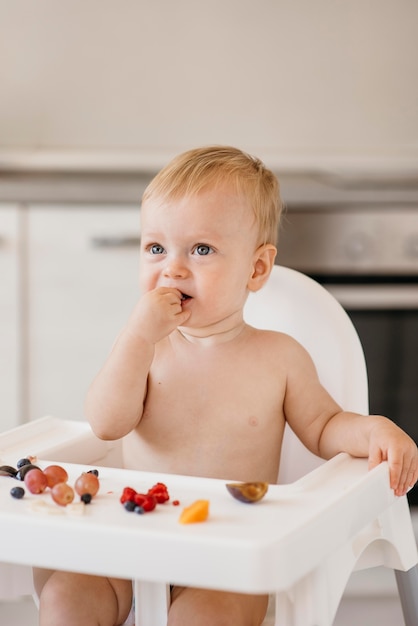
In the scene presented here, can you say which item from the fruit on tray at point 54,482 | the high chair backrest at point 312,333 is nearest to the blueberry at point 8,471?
the fruit on tray at point 54,482

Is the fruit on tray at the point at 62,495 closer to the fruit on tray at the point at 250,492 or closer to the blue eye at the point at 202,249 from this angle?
the fruit on tray at the point at 250,492

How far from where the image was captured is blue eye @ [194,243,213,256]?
1.07 meters

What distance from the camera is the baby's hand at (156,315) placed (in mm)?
1008

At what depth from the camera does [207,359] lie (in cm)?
113

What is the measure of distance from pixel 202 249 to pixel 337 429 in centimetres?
24

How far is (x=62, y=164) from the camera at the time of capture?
6.44 ft

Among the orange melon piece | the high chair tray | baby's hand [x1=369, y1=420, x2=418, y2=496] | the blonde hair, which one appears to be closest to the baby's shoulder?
the blonde hair

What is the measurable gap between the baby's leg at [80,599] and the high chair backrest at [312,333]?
319mm

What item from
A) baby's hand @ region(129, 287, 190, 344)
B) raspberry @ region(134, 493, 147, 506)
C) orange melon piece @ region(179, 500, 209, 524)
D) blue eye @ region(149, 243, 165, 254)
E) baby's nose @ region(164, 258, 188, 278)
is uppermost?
blue eye @ region(149, 243, 165, 254)

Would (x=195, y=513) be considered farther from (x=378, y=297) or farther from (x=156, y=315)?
(x=378, y=297)

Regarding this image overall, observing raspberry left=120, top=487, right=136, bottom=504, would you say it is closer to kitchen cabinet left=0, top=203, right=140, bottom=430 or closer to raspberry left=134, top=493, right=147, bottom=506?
raspberry left=134, top=493, right=147, bottom=506

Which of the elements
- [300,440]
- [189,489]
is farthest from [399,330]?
[189,489]

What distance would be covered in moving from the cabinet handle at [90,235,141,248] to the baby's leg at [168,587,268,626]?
1.00 metres

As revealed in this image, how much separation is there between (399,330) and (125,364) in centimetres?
94
